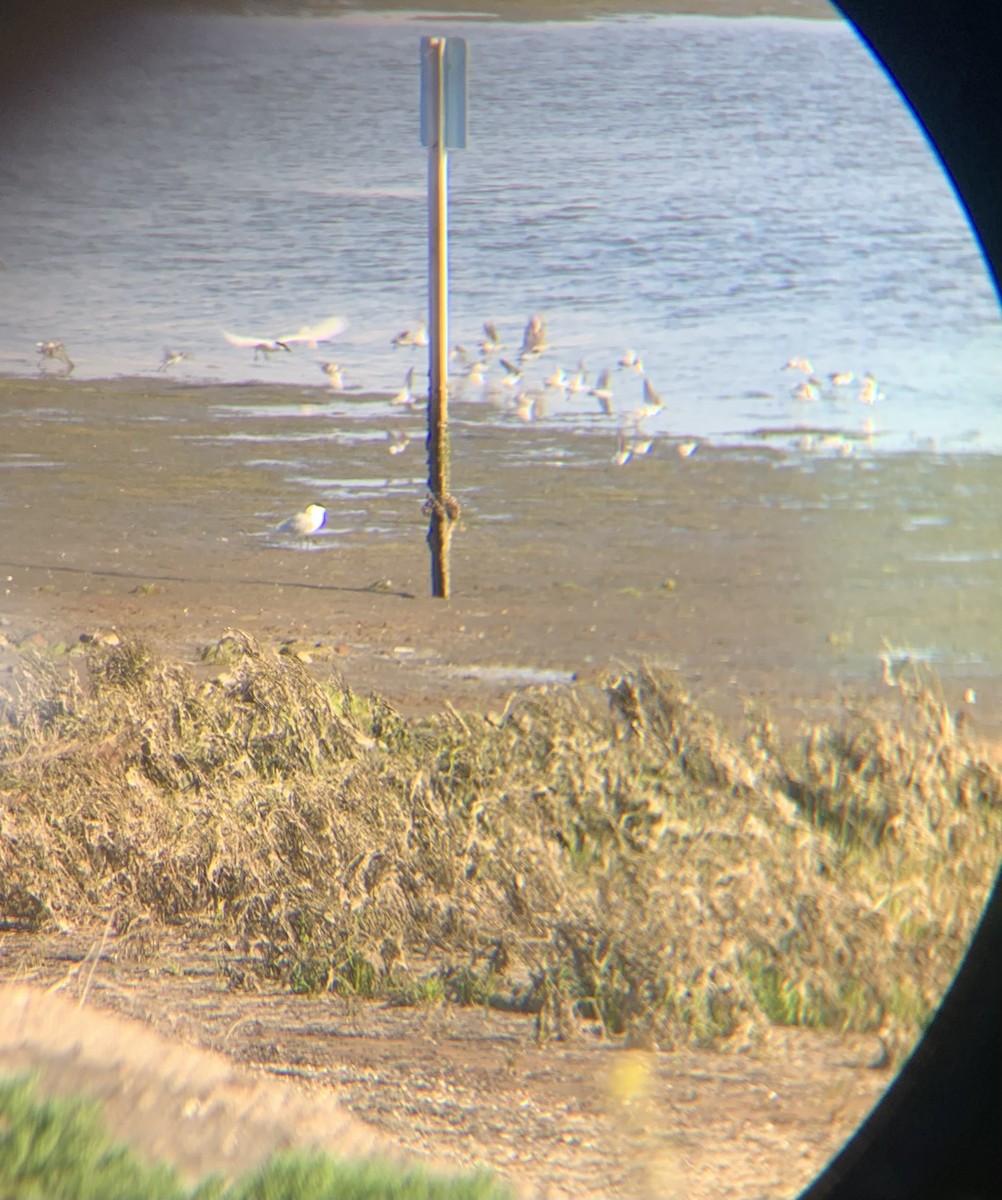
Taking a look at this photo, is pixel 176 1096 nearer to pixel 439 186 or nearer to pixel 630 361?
pixel 439 186

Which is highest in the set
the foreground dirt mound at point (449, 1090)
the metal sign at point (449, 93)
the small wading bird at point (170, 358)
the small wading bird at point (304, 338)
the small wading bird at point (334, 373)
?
the metal sign at point (449, 93)

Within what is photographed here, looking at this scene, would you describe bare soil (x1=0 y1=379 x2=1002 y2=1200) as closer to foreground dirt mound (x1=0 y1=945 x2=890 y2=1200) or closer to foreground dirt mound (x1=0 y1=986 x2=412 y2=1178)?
foreground dirt mound (x1=0 y1=945 x2=890 y2=1200)

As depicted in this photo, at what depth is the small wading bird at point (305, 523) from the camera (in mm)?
6742

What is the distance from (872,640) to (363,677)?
238 cm

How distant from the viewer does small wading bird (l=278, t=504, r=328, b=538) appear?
6742mm

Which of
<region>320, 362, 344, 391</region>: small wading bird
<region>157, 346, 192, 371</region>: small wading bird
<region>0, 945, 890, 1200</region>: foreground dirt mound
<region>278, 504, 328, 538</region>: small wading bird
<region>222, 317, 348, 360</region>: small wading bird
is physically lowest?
<region>0, 945, 890, 1200</region>: foreground dirt mound

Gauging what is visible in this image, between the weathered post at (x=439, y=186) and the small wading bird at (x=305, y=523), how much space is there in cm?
85

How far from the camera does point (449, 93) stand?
19.0 feet

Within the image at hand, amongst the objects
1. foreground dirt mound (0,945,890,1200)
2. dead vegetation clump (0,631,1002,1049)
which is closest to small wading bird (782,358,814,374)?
dead vegetation clump (0,631,1002,1049)

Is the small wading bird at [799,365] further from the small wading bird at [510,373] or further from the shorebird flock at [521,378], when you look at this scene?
the small wading bird at [510,373]

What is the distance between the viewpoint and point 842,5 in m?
2.27

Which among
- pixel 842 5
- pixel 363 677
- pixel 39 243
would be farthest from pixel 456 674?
pixel 842 5

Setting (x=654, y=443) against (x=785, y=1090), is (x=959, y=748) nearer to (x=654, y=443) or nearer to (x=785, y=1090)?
(x=785, y=1090)

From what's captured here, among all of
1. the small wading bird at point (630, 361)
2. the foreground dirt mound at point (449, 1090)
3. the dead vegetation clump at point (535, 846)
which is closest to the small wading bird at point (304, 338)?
the small wading bird at point (630, 361)
